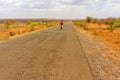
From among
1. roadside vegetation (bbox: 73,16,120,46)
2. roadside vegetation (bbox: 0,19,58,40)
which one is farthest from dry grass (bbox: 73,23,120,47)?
roadside vegetation (bbox: 0,19,58,40)

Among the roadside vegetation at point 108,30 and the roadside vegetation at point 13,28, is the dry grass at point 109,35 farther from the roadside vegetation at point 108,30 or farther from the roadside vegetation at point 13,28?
the roadside vegetation at point 13,28

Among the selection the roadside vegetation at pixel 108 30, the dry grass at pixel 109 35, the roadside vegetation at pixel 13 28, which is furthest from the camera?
the roadside vegetation at pixel 13 28

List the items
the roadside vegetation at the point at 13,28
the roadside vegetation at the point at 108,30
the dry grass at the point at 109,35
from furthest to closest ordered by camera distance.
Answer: the roadside vegetation at the point at 13,28, the roadside vegetation at the point at 108,30, the dry grass at the point at 109,35

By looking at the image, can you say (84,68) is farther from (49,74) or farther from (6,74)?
(6,74)

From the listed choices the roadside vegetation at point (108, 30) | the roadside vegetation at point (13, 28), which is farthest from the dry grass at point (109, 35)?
the roadside vegetation at point (13, 28)

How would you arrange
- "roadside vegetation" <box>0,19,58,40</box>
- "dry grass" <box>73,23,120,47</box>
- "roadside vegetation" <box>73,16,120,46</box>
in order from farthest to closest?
"roadside vegetation" <box>0,19,58,40</box> < "roadside vegetation" <box>73,16,120,46</box> < "dry grass" <box>73,23,120,47</box>

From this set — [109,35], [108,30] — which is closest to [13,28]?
[108,30]

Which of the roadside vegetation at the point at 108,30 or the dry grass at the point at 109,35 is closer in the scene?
the dry grass at the point at 109,35

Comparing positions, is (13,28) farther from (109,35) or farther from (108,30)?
(109,35)

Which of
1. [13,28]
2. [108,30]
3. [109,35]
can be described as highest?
[109,35]

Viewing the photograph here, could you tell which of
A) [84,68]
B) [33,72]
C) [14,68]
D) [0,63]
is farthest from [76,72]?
[0,63]

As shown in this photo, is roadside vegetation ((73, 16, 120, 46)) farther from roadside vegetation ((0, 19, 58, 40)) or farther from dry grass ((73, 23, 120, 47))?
roadside vegetation ((0, 19, 58, 40))

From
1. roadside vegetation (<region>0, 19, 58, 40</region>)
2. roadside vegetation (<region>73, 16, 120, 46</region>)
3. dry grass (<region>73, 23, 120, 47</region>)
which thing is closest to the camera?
dry grass (<region>73, 23, 120, 47</region>)

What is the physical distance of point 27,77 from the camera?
27.9 feet
